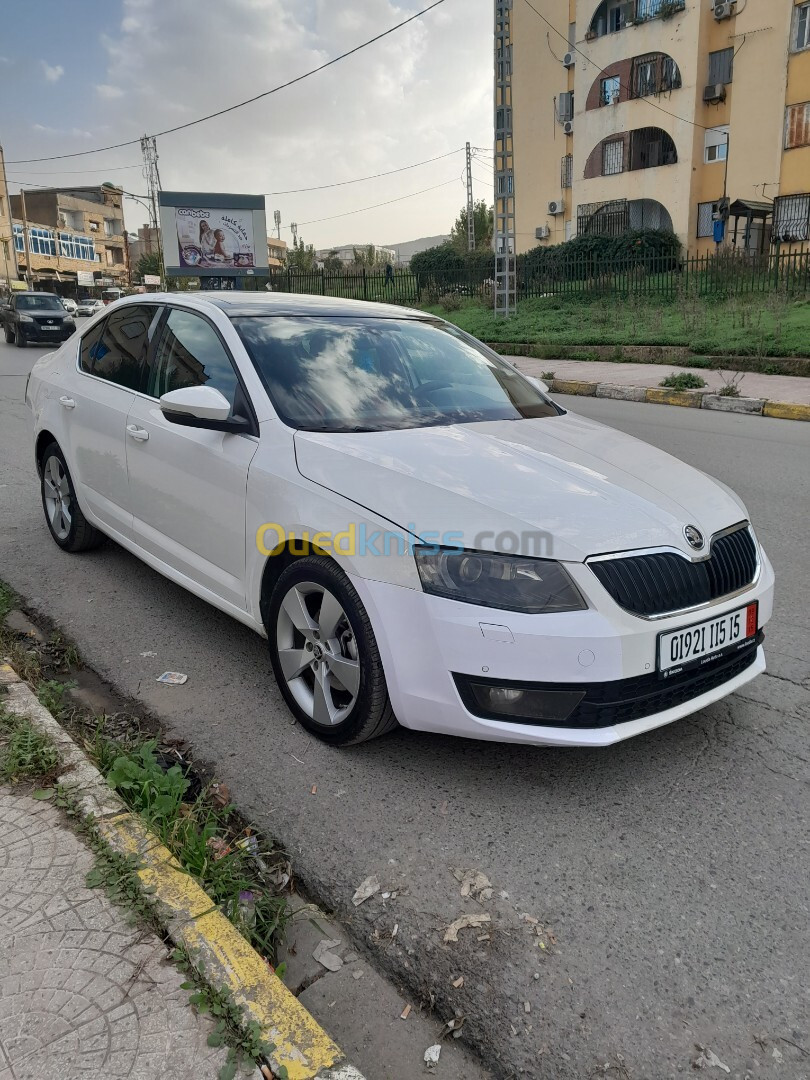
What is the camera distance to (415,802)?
9.23ft

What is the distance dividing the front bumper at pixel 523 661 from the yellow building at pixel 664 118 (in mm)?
25881

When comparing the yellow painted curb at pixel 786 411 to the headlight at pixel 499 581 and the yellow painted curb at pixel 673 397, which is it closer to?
the yellow painted curb at pixel 673 397

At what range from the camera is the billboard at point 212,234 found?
31.3 metres

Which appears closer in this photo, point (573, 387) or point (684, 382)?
point (684, 382)

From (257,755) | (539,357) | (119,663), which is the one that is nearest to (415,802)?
(257,755)

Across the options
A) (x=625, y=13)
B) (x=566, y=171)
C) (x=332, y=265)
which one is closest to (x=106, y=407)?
(x=625, y=13)

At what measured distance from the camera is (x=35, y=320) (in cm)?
2494

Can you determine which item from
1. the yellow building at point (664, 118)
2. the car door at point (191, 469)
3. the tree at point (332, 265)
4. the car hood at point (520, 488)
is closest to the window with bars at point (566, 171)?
the yellow building at point (664, 118)

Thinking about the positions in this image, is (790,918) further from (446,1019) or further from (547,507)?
(547,507)

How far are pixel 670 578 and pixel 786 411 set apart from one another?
30.4 feet

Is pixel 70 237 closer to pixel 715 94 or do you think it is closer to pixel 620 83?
pixel 620 83

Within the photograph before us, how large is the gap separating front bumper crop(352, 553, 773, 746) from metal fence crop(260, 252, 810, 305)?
12.9m

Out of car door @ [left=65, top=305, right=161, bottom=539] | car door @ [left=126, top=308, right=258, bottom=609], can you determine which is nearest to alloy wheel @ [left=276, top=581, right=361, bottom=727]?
car door @ [left=126, top=308, right=258, bottom=609]

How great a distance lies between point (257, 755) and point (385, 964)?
1.12 meters
